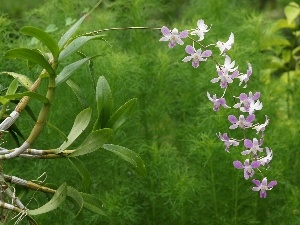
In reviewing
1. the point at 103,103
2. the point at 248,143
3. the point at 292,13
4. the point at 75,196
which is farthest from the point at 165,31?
the point at 292,13

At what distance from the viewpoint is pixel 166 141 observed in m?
2.56

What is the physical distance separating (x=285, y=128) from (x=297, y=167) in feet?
0.48

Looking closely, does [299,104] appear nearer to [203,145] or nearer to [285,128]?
[285,128]

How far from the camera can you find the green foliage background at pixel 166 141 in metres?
2.29

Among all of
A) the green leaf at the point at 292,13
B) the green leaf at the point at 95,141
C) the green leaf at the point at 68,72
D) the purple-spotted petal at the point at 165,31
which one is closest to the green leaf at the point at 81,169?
the green leaf at the point at 95,141

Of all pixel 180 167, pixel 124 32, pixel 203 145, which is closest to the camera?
pixel 203 145

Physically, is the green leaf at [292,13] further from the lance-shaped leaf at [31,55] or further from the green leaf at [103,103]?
the lance-shaped leaf at [31,55]

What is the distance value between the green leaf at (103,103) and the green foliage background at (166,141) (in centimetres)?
52

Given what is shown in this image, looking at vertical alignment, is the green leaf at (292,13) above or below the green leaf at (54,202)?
above

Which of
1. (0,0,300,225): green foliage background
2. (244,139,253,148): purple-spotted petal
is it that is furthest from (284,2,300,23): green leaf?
(244,139,253,148): purple-spotted petal

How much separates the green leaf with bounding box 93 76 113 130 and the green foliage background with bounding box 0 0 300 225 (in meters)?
0.52

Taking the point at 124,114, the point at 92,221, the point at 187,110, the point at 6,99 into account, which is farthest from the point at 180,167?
the point at 6,99

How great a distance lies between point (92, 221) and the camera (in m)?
2.29

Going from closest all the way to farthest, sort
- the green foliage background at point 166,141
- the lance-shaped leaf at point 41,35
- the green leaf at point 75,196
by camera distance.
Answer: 1. the lance-shaped leaf at point 41,35
2. the green leaf at point 75,196
3. the green foliage background at point 166,141
